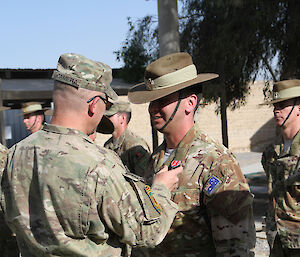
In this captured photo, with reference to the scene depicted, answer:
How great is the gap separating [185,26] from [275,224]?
20.6 feet

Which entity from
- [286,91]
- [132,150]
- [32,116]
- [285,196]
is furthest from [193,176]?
[32,116]

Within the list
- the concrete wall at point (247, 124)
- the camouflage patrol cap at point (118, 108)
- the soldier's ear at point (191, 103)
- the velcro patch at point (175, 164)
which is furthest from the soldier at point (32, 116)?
the concrete wall at point (247, 124)

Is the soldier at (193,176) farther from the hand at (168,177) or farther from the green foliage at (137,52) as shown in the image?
the green foliage at (137,52)

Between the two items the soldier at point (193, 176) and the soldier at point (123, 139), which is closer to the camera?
the soldier at point (193, 176)

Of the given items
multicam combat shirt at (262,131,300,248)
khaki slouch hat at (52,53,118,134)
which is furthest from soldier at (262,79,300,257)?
khaki slouch hat at (52,53,118,134)

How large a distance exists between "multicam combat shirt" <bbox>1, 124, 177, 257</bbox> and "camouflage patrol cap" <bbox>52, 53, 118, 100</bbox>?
0.23 metres

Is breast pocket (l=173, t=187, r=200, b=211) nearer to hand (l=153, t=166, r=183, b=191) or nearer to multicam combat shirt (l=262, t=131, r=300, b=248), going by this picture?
hand (l=153, t=166, r=183, b=191)

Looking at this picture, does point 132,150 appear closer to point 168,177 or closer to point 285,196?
Result: point 285,196

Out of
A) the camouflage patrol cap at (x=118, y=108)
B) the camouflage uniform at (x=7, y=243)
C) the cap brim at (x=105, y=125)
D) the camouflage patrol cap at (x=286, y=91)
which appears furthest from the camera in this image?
the camouflage patrol cap at (x=118, y=108)

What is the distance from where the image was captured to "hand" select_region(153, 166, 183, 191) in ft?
6.77

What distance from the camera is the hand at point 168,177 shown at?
2064mm

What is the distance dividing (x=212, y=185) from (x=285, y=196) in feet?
5.19

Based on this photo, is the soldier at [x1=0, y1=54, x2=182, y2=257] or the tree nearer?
the soldier at [x1=0, y1=54, x2=182, y2=257]

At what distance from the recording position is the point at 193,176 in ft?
7.25
